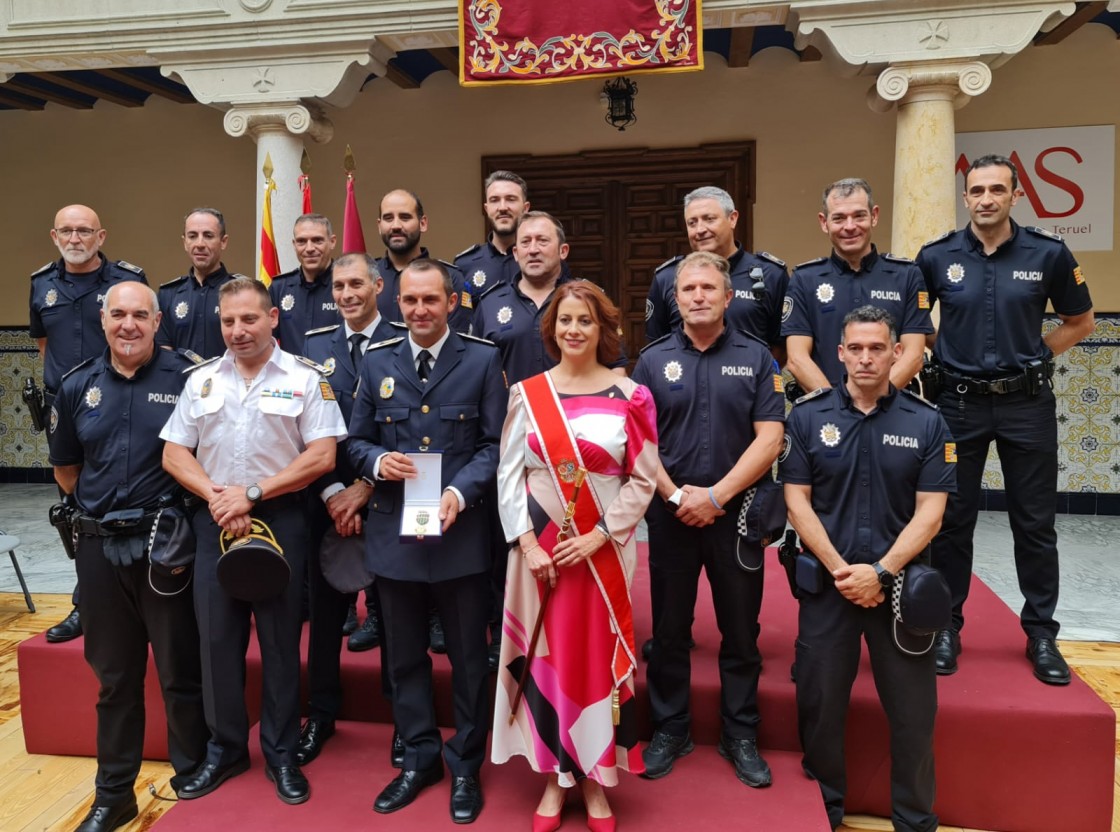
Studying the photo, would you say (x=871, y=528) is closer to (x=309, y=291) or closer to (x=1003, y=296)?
(x=1003, y=296)

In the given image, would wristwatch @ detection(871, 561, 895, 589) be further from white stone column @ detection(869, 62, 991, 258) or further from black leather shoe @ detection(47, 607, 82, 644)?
black leather shoe @ detection(47, 607, 82, 644)

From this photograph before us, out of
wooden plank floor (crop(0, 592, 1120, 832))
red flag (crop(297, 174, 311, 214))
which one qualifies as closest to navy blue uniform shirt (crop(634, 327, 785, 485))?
wooden plank floor (crop(0, 592, 1120, 832))

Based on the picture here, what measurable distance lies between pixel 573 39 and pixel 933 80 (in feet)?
6.62

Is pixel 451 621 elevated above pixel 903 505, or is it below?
below

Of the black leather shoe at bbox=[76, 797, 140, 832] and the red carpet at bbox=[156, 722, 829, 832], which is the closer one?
the red carpet at bbox=[156, 722, 829, 832]

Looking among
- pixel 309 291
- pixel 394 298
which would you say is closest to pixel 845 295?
pixel 394 298

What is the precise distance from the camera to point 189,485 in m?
2.85

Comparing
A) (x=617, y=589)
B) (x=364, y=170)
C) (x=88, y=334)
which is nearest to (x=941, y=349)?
(x=617, y=589)

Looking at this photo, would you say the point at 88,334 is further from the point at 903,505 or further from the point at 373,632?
the point at 903,505

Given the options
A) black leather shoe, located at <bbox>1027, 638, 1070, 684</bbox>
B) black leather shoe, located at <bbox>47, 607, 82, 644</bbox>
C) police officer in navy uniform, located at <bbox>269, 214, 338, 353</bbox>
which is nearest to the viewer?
black leather shoe, located at <bbox>1027, 638, 1070, 684</bbox>

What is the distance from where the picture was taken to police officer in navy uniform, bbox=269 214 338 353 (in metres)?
3.83

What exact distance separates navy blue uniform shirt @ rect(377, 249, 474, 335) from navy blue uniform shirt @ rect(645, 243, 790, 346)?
29.0 inches

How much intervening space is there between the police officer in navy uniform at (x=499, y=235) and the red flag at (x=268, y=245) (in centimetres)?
166

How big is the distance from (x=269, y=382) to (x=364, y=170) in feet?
17.4
